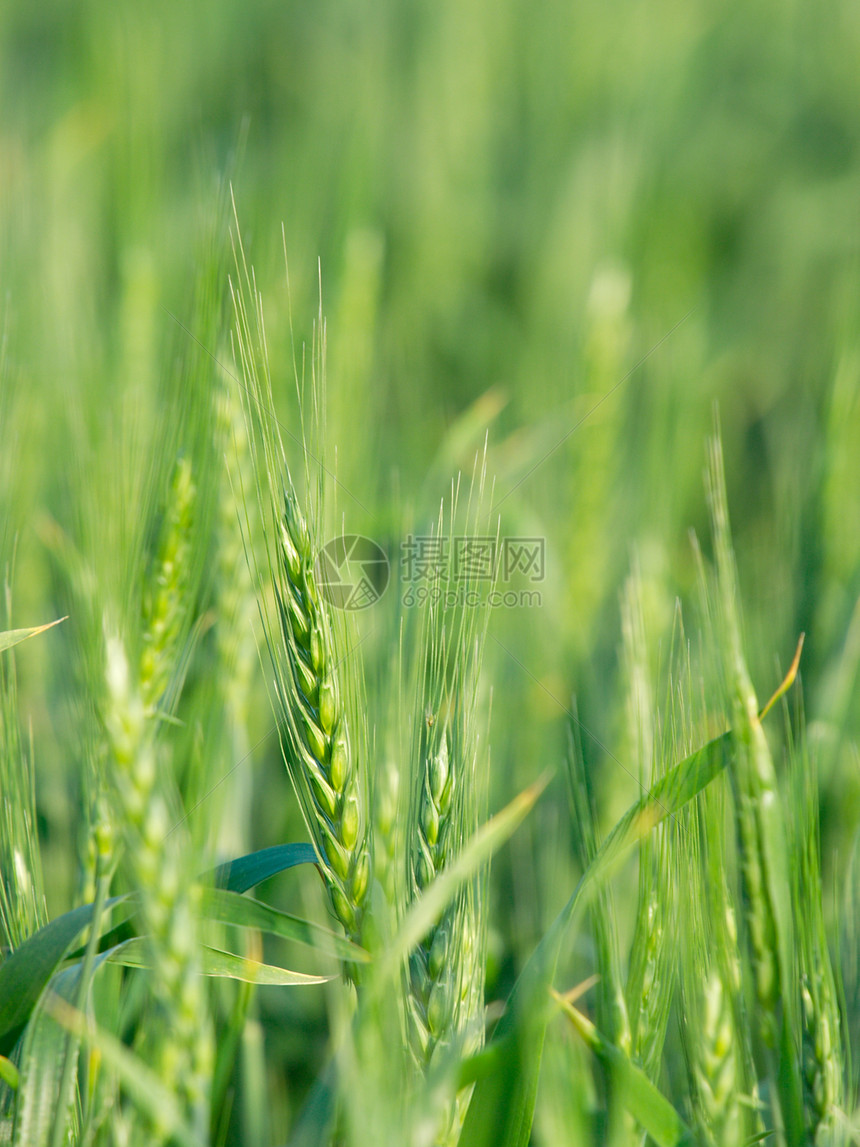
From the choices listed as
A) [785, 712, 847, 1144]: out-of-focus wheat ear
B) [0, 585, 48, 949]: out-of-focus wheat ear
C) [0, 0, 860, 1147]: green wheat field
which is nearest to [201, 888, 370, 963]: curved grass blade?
[0, 0, 860, 1147]: green wheat field

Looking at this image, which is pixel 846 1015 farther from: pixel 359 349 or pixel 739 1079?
pixel 359 349

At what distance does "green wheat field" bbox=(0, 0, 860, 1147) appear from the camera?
0.37 meters

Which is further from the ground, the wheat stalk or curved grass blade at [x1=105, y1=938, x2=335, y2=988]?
the wheat stalk

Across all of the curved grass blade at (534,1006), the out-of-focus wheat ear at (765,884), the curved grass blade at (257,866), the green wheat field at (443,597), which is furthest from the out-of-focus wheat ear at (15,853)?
the out-of-focus wheat ear at (765,884)

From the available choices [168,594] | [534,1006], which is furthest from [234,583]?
[534,1006]

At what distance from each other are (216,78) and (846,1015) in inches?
69.0

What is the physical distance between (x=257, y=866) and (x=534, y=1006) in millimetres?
161

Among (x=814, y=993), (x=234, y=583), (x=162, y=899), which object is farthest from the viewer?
(x=234, y=583)

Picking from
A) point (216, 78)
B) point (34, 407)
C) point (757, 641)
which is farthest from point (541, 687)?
point (216, 78)

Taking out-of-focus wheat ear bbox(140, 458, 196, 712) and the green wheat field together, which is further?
out-of-focus wheat ear bbox(140, 458, 196, 712)

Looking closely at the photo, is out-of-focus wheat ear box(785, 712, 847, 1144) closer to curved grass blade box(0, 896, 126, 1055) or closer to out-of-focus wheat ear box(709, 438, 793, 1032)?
out-of-focus wheat ear box(709, 438, 793, 1032)

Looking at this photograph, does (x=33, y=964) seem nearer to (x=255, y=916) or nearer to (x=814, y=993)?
(x=255, y=916)

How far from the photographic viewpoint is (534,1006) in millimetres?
334

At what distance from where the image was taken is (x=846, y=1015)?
1.49ft
